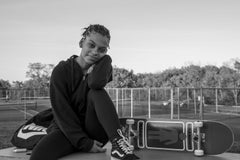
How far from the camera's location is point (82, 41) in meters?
1.84

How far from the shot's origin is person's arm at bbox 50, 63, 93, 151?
170cm

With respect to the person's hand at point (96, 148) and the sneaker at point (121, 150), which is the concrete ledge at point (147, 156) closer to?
the person's hand at point (96, 148)

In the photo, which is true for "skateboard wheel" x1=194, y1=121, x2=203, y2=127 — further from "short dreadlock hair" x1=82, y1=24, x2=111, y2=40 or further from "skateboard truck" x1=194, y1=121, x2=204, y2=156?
"short dreadlock hair" x1=82, y1=24, x2=111, y2=40

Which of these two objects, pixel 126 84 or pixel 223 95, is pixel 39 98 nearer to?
pixel 223 95

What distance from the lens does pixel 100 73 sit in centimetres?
169

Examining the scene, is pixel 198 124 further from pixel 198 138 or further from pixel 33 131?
pixel 33 131

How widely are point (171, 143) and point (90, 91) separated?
2.15 feet

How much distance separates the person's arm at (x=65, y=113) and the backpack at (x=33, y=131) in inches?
12.3

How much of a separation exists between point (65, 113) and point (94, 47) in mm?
425

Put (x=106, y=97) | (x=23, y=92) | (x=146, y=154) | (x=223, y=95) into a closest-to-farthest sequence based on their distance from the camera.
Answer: (x=106, y=97), (x=146, y=154), (x=223, y=95), (x=23, y=92)

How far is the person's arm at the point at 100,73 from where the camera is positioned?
65.2 inches

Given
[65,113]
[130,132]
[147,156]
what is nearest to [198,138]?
[147,156]

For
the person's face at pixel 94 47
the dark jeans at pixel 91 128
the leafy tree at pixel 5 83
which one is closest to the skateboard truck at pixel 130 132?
the dark jeans at pixel 91 128

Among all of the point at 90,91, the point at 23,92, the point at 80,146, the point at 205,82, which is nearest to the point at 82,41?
the point at 90,91
